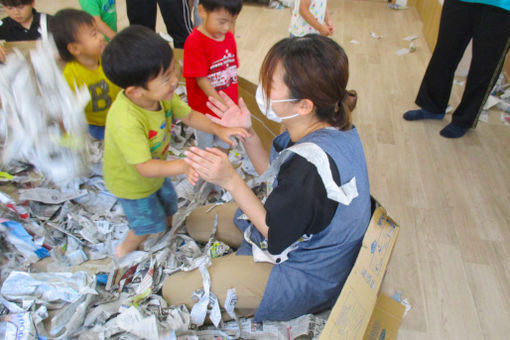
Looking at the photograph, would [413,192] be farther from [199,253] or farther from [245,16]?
[245,16]

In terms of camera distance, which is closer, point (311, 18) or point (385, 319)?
point (385, 319)

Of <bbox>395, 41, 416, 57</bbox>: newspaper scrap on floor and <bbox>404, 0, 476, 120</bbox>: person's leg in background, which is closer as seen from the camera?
<bbox>404, 0, 476, 120</bbox>: person's leg in background

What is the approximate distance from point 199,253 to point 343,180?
32.9 inches

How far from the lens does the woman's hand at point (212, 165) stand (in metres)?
0.95

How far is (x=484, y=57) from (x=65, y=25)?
2214 mm

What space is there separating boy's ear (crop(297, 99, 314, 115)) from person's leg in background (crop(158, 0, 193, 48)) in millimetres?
1783

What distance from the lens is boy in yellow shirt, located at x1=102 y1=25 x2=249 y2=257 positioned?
1.01m

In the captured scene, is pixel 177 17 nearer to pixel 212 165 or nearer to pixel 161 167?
pixel 161 167

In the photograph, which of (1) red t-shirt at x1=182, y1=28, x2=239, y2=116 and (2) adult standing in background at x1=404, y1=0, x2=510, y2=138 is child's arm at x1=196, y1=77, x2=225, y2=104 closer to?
(1) red t-shirt at x1=182, y1=28, x2=239, y2=116

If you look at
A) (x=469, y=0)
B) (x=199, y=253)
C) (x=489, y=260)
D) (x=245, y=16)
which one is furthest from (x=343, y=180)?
(x=245, y=16)

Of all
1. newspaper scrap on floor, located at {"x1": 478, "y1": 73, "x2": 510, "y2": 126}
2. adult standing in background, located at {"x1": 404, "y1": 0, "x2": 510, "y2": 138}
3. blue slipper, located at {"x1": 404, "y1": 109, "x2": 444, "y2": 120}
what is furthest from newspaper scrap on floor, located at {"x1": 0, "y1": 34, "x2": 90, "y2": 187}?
newspaper scrap on floor, located at {"x1": 478, "y1": 73, "x2": 510, "y2": 126}

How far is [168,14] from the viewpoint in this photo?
2406 mm

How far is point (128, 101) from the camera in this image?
109 centimetres

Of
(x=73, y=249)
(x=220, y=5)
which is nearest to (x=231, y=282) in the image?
(x=73, y=249)
